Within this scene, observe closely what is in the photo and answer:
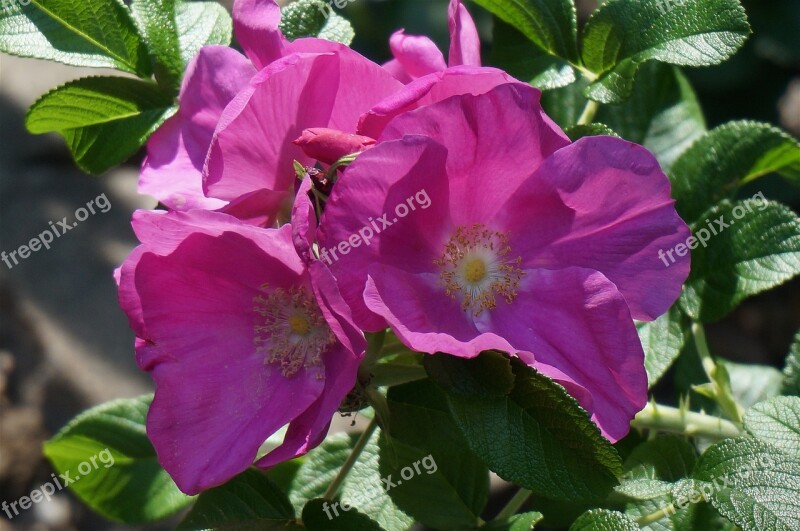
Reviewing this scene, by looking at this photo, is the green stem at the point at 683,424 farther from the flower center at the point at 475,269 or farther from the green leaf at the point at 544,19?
the green leaf at the point at 544,19

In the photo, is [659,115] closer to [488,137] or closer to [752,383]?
[752,383]

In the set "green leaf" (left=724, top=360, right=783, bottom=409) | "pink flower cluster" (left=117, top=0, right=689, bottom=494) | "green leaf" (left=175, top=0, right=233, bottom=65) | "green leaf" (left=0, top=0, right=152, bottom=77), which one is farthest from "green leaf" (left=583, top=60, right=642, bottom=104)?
"green leaf" (left=724, top=360, right=783, bottom=409)

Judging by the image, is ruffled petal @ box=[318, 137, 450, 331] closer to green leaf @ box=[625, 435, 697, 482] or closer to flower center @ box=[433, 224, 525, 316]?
flower center @ box=[433, 224, 525, 316]

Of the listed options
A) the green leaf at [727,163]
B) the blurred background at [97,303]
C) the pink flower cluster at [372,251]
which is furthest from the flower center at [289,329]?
the blurred background at [97,303]

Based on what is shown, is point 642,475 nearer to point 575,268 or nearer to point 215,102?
point 575,268

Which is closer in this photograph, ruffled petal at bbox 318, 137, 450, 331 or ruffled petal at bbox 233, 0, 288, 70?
ruffled petal at bbox 318, 137, 450, 331

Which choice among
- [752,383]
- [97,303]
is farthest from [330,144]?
[97,303]

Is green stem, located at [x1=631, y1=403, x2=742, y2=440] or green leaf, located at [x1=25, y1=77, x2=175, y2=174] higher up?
green leaf, located at [x1=25, y1=77, x2=175, y2=174]

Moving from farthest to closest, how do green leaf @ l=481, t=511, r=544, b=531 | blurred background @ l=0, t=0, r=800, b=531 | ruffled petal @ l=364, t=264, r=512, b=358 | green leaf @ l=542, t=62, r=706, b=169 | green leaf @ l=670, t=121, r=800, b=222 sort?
blurred background @ l=0, t=0, r=800, b=531
green leaf @ l=542, t=62, r=706, b=169
green leaf @ l=670, t=121, r=800, b=222
green leaf @ l=481, t=511, r=544, b=531
ruffled petal @ l=364, t=264, r=512, b=358
